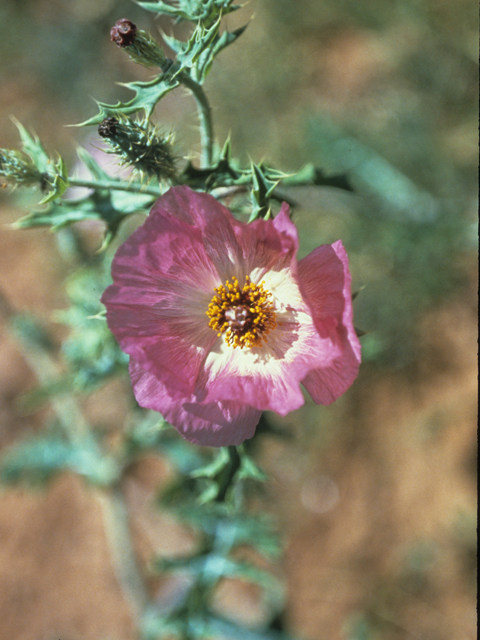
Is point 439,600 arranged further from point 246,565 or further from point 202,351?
point 202,351

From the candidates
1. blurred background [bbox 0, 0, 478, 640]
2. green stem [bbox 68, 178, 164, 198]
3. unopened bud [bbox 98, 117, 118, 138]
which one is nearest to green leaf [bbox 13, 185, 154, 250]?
green stem [bbox 68, 178, 164, 198]

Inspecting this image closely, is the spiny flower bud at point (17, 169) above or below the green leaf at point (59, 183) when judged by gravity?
above

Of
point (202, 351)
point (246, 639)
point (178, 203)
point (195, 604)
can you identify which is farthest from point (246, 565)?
point (178, 203)

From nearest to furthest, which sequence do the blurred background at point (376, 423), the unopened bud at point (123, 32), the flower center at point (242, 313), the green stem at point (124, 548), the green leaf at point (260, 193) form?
the unopened bud at point (123, 32) < the green leaf at point (260, 193) < the flower center at point (242, 313) < the green stem at point (124, 548) < the blurred background at point (376, 423)

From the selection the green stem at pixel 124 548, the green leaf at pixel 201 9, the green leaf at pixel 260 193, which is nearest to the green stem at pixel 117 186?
the green leaf at pixel 260 193

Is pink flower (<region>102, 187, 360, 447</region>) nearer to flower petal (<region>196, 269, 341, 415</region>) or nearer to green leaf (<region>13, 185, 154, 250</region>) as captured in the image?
flower petal (<region>196, 269, 341, 415</region>)

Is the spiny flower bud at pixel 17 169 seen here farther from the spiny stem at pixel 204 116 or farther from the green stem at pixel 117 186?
the spiny stem at pixel 204 116

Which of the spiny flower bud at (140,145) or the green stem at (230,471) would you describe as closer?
the spiny flower bud at (140,145)
